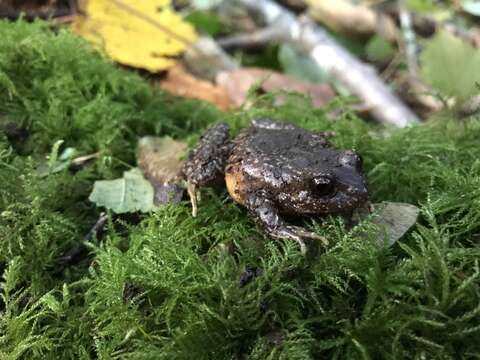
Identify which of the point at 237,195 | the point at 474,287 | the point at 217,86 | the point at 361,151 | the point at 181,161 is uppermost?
the point at 474,287

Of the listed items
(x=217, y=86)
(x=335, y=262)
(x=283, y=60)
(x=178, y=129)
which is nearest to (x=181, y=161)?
(x=178, y=129)

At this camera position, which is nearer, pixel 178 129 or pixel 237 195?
pixel 237 195

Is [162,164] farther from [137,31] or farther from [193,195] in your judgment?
[137,31]

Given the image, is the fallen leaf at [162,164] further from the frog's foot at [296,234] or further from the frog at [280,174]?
the frog's foot at [296,234]

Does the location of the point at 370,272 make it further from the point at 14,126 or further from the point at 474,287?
the point at 14,126

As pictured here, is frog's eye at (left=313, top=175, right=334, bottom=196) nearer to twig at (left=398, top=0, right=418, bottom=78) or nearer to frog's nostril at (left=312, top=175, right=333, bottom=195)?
frog's nostril at (left=312, top=175, right=333, bottom=195)

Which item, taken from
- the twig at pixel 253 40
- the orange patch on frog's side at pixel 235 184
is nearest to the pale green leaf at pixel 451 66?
the orange patch on frog's side at pixel 235 184

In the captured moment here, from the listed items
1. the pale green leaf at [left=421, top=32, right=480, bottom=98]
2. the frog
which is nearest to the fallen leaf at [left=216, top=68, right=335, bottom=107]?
the pale green leaf at [left=421, top=32, right=480, bottom=98]
